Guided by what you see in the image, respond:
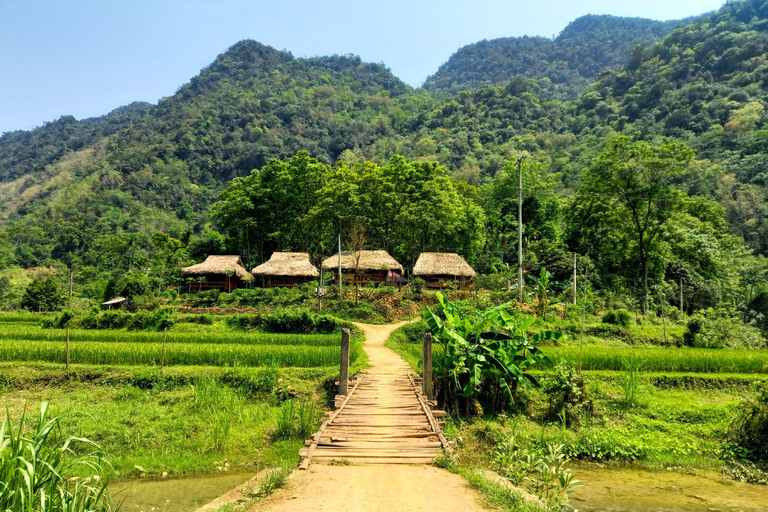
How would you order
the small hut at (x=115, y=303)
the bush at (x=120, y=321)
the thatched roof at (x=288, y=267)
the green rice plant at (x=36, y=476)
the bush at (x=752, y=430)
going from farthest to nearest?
the thatched roof at (x=288, y=267)
the small hut at (x=115, y=303)
the bush at (x=120, y=321)
the bush at (x=752, y=430)
the green rice plant at (x=36, y=476)

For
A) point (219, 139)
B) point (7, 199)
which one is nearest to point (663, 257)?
point (219, 139)

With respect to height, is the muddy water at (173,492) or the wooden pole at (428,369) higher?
the wooden pole at (428,369)

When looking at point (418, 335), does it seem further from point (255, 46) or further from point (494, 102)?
point (255, 46)

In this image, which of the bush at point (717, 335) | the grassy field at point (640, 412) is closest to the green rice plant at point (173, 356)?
the grassy field at point (640, 412)

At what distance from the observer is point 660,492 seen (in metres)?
7.51

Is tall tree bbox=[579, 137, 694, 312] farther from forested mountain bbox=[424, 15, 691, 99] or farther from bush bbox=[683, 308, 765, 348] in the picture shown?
forested mountain bbox=[424, 15, 691, 99]

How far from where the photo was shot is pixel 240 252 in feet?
136

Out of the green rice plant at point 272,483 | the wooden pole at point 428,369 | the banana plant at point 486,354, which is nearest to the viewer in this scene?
the green rice plant at point 272,483

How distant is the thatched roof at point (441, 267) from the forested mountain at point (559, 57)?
11950 cm

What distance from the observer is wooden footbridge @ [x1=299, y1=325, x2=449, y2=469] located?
6.56 m

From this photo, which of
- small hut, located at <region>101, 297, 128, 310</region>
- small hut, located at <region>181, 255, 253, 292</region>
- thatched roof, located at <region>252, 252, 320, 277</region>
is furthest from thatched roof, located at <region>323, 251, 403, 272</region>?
small hut, located at <region>101, 297, 128, 310</region>

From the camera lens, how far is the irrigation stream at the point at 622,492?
22.1 feet

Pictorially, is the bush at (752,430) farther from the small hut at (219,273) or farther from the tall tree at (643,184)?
the small hut at (219,273)

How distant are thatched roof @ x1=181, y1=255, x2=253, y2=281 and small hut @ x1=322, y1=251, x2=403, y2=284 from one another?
23.2 ft
